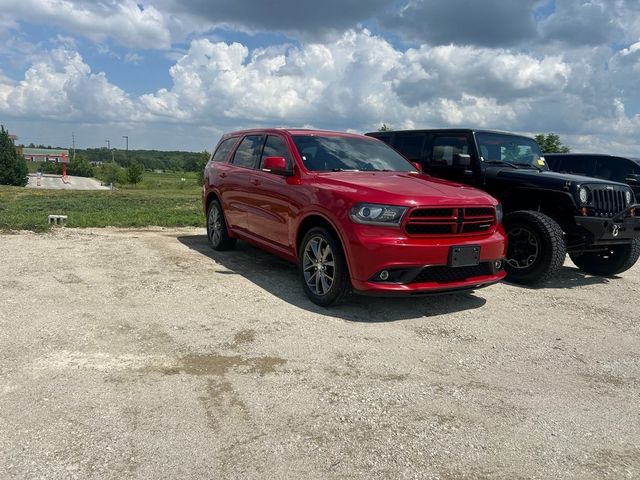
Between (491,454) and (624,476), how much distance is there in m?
0.61

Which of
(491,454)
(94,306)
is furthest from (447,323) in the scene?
(94,306)

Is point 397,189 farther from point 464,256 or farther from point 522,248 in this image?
point 522,248

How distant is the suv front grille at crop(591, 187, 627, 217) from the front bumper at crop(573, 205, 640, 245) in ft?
0.50

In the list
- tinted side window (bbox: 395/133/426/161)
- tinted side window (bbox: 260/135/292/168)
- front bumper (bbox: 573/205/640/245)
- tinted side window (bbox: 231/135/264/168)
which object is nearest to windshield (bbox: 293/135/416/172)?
tinted side window (bbox: 260/135/292/168)

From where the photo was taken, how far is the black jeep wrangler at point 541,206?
6.01 meters

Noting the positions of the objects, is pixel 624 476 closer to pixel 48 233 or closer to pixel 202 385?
pixel 202 385

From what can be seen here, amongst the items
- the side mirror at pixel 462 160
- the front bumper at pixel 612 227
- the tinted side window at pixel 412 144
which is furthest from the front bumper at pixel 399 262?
the tinted side window at pixel 412 144

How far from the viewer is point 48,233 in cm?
884

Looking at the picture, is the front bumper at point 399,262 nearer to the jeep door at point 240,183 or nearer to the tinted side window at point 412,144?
the jeep door at point 240,183

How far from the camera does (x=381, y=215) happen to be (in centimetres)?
451

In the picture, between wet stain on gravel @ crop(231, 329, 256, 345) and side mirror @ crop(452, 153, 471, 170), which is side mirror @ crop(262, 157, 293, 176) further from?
side mirror @ crop(452, 153, 471, 170)

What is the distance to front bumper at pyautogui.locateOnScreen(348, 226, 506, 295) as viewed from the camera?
442 cm

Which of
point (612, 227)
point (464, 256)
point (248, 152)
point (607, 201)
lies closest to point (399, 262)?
point (464, 256)

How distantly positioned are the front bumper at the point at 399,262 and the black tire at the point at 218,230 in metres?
3.40
